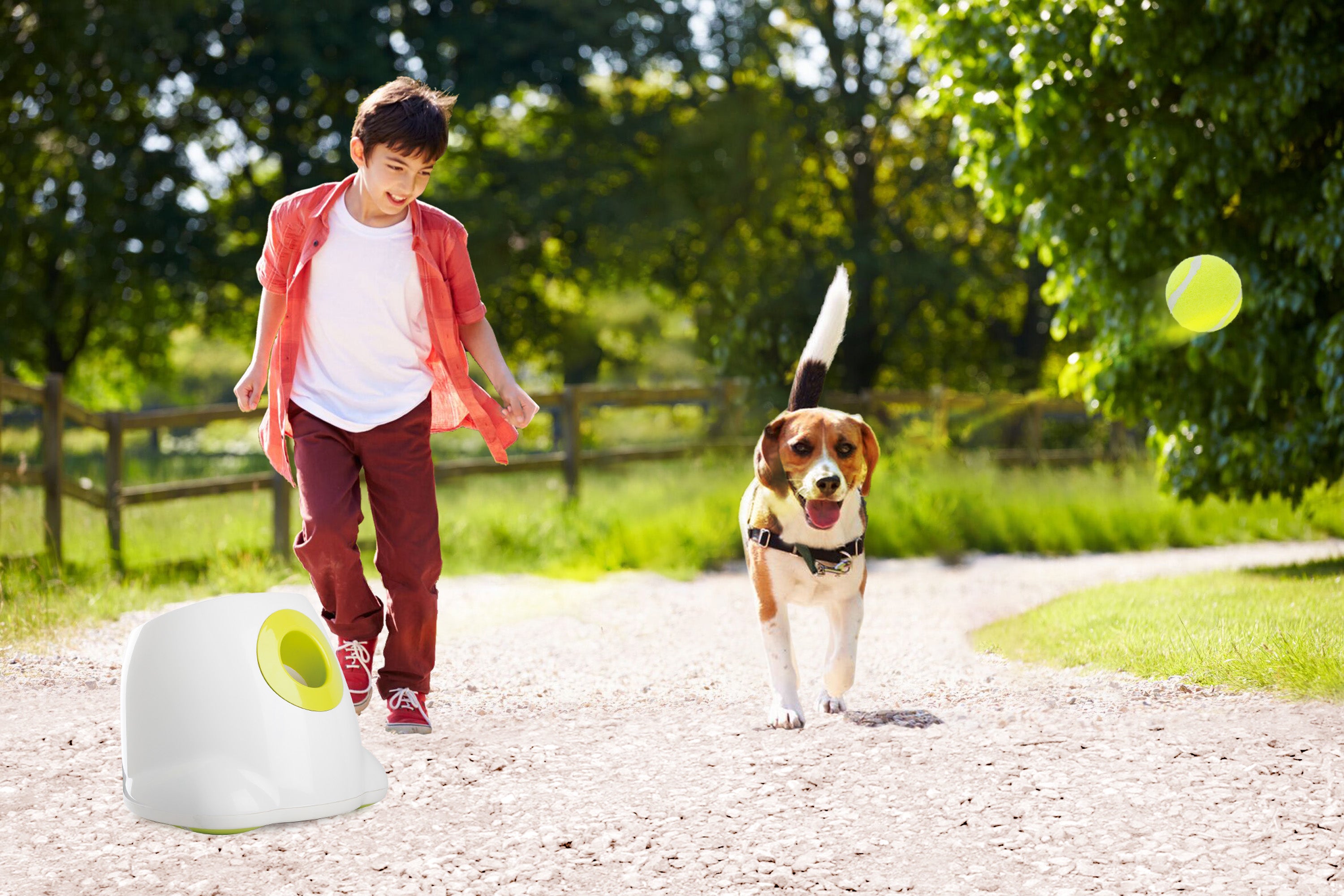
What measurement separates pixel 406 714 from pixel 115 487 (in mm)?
5722

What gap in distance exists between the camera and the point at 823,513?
4.15m

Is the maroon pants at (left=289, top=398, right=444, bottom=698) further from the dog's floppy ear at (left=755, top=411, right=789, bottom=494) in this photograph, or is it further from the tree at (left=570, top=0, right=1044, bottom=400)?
the tree at (left=570, top=0, right=1044, bottom=400)

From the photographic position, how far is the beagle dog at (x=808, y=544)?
13.7ft

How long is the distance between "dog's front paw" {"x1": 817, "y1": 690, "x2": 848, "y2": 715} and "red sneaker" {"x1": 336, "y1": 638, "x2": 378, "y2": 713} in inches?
61.0

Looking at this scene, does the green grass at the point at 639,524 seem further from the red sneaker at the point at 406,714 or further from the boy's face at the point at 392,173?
the boy's face at the point at 392,173

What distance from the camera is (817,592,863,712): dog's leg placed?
429cm

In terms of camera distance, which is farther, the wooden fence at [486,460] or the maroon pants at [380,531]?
the wooden fence at [486,460]

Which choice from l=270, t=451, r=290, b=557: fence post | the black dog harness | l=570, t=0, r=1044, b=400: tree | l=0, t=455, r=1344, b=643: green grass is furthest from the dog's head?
l=570, t=0, r=1044, b=400: tree

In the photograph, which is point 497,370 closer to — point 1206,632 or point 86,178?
point 1206,632

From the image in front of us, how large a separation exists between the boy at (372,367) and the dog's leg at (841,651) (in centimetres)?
130

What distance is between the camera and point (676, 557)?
910 centimetres

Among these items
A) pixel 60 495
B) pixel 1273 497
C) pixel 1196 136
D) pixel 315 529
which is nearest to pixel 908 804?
pixel 315 529

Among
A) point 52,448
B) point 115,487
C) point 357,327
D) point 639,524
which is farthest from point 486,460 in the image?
point 357,327

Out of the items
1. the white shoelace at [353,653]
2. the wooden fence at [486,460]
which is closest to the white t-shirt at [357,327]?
the white shoelace at [353,653]
